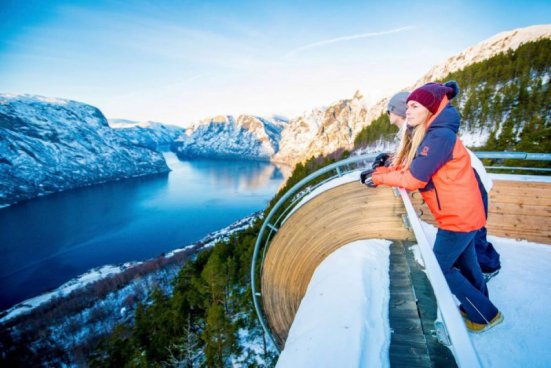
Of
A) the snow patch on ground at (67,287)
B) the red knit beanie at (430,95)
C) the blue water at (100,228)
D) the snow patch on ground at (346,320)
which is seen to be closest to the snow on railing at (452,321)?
the snow patch on ground at (346,320)

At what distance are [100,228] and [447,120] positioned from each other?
89.8m

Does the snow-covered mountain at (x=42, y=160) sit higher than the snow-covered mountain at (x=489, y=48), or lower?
lower

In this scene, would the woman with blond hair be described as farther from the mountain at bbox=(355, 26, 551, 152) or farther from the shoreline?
the mountain at bbox=(355, 26, 551, 152)

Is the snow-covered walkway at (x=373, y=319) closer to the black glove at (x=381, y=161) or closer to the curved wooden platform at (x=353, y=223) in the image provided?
the curved wooden platform at (x=353, y=223)

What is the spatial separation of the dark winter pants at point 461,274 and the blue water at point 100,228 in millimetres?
63163

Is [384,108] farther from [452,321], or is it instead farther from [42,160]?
[42,160]

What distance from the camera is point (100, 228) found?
71688 mm

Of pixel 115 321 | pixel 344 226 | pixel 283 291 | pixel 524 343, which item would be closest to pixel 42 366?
pixel 115 321

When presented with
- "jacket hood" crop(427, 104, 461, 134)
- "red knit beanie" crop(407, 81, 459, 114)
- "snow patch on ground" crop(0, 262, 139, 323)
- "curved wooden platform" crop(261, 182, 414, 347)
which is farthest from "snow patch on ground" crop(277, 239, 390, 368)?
"snow patch on ground" crop(0, 262, 139, 323)

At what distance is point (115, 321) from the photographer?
1374 inches

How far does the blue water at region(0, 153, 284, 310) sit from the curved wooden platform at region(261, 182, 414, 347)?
59033 mm

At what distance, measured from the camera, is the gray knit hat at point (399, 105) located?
2709mm

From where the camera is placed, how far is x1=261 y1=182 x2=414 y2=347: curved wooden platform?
4281 millimetres

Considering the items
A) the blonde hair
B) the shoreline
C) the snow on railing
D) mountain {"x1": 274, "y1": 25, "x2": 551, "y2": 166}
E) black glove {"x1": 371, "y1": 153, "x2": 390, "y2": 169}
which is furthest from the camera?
mountain {"x1": 274, "y1": 25, "x2": 551, "y2": 166}
